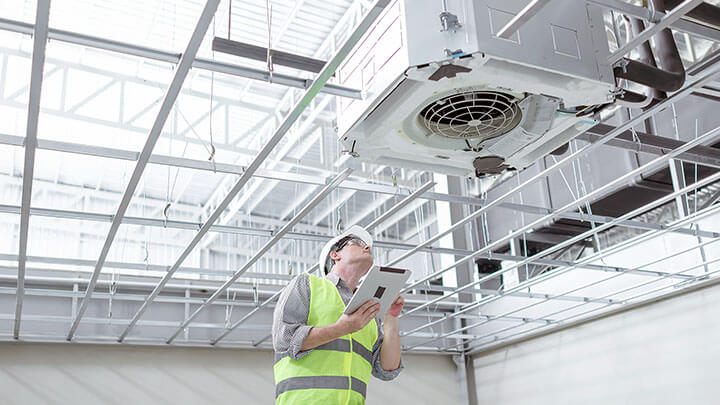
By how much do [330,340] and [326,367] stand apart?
178 millimetres

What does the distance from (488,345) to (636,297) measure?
283 centimetres

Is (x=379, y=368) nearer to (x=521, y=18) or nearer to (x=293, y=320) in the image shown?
(x=293, y=320)

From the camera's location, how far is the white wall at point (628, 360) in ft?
25.3

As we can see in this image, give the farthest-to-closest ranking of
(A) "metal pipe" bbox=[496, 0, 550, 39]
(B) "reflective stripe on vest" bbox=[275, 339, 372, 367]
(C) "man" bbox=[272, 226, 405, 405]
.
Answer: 1. (B) "reflective stripe on vest" bbox=[275, 339, 372, 367]
2. (C) "man" bbox=[272, 226, 405, 405]
3. (A) "metal pipe" bbox=[496, 0, 550, 39]

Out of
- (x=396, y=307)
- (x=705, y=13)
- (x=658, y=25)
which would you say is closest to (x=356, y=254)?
(x=396, y=307)

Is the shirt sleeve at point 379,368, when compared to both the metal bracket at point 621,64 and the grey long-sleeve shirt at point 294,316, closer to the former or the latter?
the grey long-sleeve shirt at point 294,316

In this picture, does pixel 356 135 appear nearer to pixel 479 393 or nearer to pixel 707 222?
pixel 707 222

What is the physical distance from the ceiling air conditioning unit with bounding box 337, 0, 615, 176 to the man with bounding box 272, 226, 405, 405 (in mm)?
722

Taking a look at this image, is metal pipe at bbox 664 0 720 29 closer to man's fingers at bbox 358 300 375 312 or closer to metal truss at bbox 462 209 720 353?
man's fingers at bbox 358 300 375 312

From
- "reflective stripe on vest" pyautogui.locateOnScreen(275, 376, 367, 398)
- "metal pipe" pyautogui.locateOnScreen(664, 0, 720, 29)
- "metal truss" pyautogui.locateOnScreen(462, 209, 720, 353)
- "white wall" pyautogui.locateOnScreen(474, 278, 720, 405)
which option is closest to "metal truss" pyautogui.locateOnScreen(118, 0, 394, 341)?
"reflective stripe on vest" pyautogui.locateOnScreen(275, 376, 367, 398)

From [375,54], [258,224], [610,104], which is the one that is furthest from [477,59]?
[258,224]

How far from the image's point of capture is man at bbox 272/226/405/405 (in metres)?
3.37

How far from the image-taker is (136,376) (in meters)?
Answer: 9.28

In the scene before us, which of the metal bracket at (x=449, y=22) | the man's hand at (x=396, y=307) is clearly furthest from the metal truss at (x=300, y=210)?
the man's hand at (x=396, y=307)
